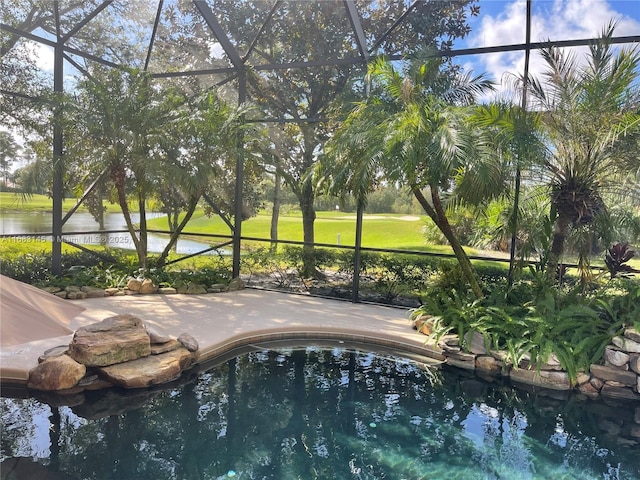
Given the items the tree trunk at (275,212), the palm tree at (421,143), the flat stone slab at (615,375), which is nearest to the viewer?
the flat stone slab at (615,375)

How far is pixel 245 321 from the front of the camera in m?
6.92

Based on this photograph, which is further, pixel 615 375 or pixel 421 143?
pixel 421 143

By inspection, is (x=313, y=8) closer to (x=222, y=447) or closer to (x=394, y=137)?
(x=394, y=137)

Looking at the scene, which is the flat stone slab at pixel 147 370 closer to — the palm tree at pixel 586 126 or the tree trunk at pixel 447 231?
the tree trunk at pixel 447 231

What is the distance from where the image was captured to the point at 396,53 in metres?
8.27

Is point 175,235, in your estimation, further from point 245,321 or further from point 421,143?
point 421,143

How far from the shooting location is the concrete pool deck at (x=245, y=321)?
5.86 m

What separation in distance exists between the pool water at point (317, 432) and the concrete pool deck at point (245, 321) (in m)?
0.75

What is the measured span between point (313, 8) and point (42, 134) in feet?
19.6

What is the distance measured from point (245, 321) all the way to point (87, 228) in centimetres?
484

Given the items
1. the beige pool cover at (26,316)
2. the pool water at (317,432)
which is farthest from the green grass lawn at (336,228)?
the beige pool cover at (26,316)

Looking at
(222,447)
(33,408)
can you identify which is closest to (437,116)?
(222,447)

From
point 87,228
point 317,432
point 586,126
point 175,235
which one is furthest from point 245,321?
point 586,126

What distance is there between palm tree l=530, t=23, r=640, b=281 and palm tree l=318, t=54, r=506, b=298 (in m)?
0.92
